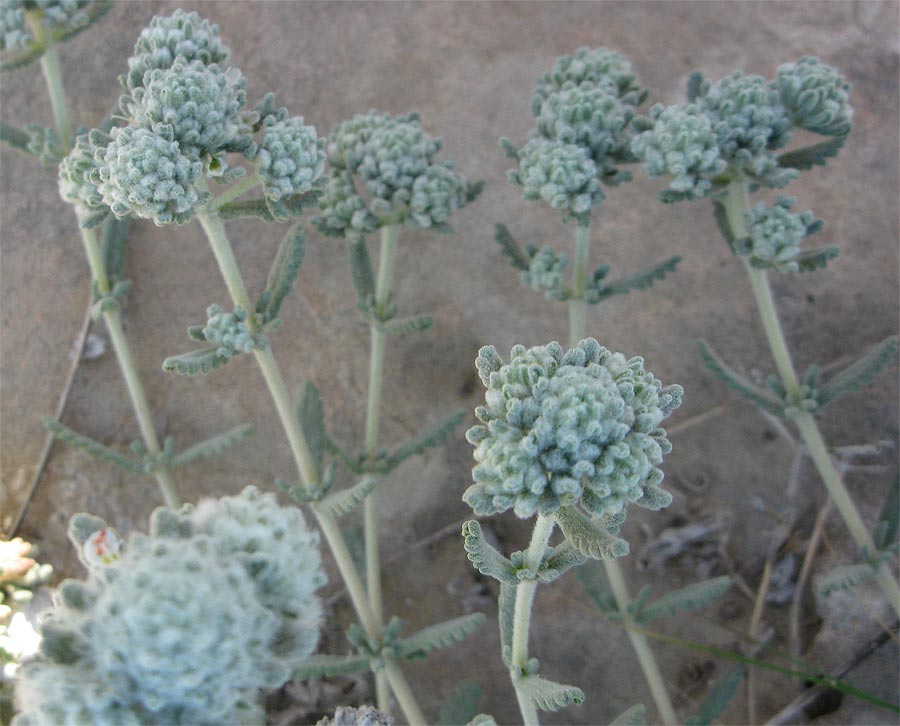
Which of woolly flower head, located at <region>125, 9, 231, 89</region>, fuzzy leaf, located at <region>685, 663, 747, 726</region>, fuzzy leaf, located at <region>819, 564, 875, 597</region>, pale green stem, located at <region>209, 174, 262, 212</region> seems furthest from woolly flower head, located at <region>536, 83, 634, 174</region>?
fuzzy leaf, located at <region>685, 663, 747, 726</region>

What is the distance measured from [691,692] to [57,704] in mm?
2540

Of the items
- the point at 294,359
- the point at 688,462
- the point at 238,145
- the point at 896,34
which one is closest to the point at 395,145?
the point at 238,145

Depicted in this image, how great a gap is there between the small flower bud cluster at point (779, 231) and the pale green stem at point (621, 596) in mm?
605

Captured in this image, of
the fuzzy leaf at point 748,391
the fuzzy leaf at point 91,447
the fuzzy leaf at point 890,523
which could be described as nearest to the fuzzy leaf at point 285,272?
the fuzzy leaf at point 91,447

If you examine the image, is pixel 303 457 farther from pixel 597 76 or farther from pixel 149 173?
pixel 597 76

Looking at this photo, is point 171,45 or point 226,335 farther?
point 226,335

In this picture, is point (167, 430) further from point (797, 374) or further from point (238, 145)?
point (797, 374)

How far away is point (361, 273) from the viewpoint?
11.5 ft

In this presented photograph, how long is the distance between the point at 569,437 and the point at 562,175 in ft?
4.46

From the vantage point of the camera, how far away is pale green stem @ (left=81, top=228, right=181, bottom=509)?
11.8 ft

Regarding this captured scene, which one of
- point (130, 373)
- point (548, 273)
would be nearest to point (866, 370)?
point (548, 273)

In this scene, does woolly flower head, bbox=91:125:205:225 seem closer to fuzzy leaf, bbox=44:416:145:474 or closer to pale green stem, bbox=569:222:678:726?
fuzzy leaf, bbox=44:416:145:474

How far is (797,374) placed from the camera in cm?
389

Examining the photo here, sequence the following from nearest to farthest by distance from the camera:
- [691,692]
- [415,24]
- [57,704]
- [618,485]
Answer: [57,704] < [618,485] < [691,692] < [415,24]
